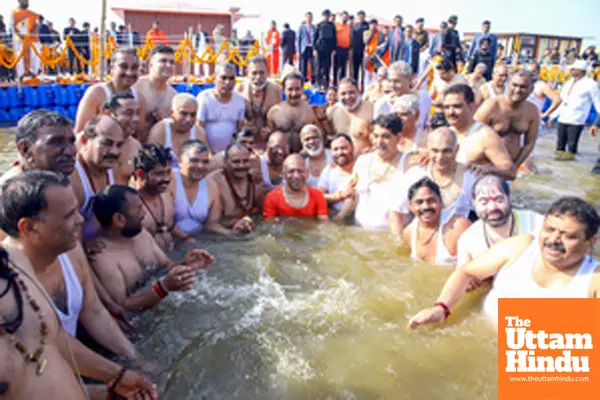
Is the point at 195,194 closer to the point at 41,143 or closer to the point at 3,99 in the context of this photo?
the point at 41,143

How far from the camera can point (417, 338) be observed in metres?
3.38

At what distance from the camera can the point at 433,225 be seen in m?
4.14

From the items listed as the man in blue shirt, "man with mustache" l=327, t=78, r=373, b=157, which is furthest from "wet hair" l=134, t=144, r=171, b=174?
the man in blue shirt

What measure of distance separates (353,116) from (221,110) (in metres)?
1.84

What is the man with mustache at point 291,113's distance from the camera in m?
6.23

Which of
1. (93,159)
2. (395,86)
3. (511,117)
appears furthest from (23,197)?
(395,86)

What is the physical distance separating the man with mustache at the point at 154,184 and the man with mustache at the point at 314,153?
6.78 feet

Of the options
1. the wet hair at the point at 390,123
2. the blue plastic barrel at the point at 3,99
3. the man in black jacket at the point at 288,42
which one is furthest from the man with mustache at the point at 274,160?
the blue plastic barrel at the point at 3,99

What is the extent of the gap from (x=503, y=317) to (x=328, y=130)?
13.9 feet

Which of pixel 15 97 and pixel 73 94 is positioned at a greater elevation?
pixel 73 94

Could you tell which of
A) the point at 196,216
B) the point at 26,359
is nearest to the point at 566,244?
the point at 26,359

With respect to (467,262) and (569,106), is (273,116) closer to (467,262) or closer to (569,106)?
(467,262)

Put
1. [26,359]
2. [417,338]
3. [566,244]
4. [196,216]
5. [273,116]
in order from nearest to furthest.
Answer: [26,359]
[566,244]
[417,338]
[196,216]
[273,116]

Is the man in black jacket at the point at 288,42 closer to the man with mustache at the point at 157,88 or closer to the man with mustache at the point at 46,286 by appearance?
the man with mustache at the point at 157,88
